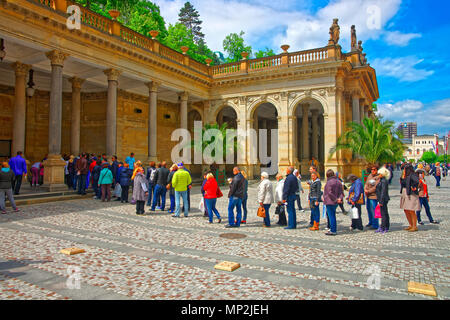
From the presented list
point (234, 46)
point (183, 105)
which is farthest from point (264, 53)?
point (183, 105)

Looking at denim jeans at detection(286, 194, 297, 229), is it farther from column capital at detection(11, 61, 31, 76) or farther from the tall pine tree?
the tall pine tree

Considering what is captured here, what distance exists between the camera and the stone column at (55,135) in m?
13.6

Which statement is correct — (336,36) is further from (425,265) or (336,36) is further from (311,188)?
(425,265)

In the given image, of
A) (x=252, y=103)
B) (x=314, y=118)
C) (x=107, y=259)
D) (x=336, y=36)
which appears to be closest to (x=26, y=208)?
(x=107, y=259)

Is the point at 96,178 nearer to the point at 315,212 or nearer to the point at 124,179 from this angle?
the point at 124,179

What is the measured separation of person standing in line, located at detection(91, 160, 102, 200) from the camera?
13.6 m

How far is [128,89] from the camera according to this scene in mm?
23406

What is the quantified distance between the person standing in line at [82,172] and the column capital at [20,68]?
21.1 ft

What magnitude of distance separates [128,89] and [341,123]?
52.7 feet

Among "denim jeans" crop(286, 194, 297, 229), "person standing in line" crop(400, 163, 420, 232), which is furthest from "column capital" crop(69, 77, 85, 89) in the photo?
"person standing in line" crop(400, 163, 420, 232)

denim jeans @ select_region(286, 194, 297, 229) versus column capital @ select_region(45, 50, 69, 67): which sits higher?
column capital @ select_region(45, 50, 69, 67)

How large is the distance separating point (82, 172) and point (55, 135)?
7.77 ft

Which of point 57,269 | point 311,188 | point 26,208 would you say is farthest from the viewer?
point 26,208

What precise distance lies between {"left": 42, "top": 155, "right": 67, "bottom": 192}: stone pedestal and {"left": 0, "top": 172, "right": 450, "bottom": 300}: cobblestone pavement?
177 inches
